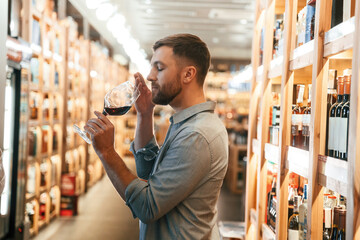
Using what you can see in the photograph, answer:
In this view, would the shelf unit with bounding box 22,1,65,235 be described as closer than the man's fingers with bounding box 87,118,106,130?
No

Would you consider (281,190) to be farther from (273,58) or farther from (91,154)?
(91,154)

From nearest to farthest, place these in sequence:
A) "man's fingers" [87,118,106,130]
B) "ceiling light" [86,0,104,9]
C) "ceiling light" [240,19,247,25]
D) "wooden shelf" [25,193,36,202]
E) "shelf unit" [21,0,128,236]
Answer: "man's fingers" [87,118,106,130] < "wooden shelf" [25,193,36,202] < "shelf unit" [21,0,128,236] < "ceiling light" [86,0,104,9] < "ceiling light" [240,19,247,25]

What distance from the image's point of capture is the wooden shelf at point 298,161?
192 centimetres

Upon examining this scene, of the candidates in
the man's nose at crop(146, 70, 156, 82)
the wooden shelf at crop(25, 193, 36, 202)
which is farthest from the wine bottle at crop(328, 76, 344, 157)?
the wooden shelf at crop(25, 193, 36, 202)

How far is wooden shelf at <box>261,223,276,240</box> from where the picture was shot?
8.01 feet

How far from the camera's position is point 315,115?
1.75 meters

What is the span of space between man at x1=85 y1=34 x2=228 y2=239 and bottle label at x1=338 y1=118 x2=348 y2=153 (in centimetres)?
44

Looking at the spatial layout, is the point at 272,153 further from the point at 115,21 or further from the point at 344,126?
the point at 115,21

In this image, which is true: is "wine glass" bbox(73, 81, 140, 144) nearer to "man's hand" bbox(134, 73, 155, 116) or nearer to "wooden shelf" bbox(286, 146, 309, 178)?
"man's hand" bbox(134, 73, 155, 116)

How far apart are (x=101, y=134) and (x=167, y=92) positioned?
0.99 feet

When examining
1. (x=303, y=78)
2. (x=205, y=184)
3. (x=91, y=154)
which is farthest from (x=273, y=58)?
(x=91, y=154)

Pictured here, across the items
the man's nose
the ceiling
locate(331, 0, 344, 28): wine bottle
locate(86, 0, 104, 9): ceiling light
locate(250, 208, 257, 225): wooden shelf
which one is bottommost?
locate(250, 208, 257, 225): wooden shelf

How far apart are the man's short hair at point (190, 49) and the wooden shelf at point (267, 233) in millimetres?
1194

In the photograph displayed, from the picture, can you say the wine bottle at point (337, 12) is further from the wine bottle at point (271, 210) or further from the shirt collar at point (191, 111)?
the wine bottle at point (271, 210)
